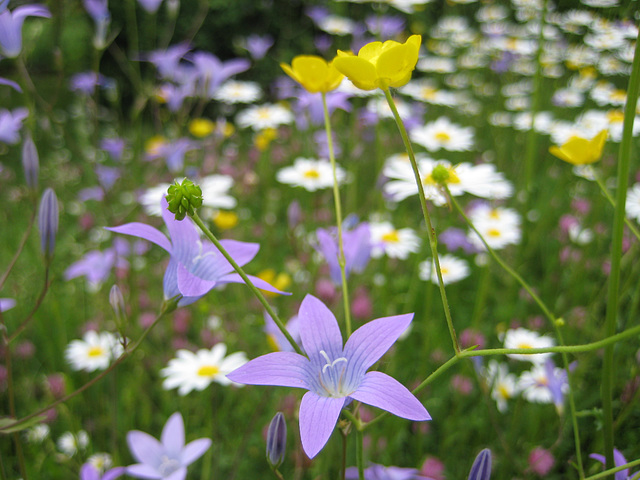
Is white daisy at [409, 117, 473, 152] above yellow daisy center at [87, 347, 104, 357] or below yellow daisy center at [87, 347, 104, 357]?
above

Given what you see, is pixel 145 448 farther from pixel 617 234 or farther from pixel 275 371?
pixel 617 234

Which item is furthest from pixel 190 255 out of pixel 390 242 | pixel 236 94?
pixel 236 94

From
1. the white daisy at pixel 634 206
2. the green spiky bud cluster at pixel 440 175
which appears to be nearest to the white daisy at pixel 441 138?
the white daisy at pixel 634 206

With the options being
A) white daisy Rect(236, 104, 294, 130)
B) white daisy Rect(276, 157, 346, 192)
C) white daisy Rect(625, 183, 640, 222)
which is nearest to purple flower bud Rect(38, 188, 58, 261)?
white daisy Rect(276, 157, 346, 192)

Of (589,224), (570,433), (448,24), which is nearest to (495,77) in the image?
(448,24)

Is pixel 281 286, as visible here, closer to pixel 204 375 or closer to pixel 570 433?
pixel 204 375

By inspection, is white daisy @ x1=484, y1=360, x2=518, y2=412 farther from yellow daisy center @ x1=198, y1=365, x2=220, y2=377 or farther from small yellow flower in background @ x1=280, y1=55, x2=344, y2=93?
small yellow flower in background @ x1=280, y1=55, x2=344, y2=93
